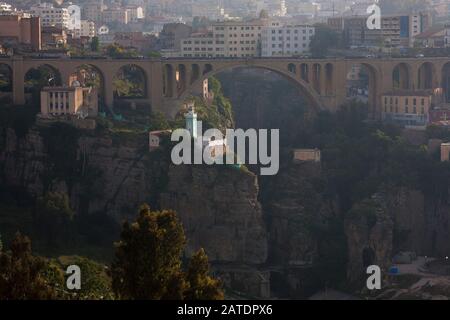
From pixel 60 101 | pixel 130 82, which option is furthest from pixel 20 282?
pixel 130 82

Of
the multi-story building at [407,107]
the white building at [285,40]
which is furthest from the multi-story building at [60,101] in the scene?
the white building at [285,40]

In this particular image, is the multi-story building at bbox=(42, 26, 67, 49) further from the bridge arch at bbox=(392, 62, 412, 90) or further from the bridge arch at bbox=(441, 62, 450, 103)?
the bridge arch at bbox=(441, 62, 450, 103)

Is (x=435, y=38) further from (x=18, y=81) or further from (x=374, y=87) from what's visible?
(x=18, y=81)

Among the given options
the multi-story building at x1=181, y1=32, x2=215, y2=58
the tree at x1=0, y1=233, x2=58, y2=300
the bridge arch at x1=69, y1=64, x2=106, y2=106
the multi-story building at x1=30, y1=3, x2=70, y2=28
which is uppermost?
the multi-story building at x1=30, y1=3, x2=70, y2=28

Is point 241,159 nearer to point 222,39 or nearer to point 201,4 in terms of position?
point 222,39

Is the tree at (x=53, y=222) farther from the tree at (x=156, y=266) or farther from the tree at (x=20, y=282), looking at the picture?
the tree at (x=156, y=266)

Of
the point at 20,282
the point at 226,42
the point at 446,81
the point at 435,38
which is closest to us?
the point at 20,282

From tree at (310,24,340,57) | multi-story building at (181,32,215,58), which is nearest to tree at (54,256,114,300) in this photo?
multi-story building at (181,32,215,58)
